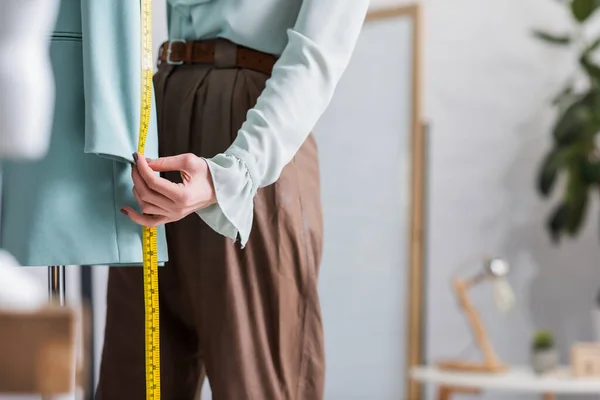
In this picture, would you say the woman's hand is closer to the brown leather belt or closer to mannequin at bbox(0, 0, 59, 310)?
the brown leather belt

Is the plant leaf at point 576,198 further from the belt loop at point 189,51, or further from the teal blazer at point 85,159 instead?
the teal blazer at point 85,159

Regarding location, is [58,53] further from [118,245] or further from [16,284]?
[16,284]

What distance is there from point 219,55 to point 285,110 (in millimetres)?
188

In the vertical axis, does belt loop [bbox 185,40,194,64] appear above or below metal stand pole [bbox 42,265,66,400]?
above

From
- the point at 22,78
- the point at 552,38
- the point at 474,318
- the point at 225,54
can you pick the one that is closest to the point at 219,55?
the point at 225,54

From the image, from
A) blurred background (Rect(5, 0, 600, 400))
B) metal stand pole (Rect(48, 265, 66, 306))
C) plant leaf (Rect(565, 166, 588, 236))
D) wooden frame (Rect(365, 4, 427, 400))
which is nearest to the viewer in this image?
metal stand pole (Rect(48, 265, 66, 306))

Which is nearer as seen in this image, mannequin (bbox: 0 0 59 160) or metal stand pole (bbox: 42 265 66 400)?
mannequin (bbox: 0 0 59 160)

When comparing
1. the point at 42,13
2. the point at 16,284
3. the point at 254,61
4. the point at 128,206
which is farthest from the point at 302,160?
the point at 16,284

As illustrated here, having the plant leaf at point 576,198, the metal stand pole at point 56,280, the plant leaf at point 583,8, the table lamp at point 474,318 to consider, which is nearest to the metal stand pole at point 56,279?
the metal stand pole at point 56,280

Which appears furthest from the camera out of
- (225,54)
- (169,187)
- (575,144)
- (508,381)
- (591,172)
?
(575,144)

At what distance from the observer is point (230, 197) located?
104 cm

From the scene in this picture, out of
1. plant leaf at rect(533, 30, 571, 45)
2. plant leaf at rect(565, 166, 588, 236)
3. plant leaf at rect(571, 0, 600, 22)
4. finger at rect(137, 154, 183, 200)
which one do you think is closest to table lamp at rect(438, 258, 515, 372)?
plant leaf at rect(565, 166, 588, 236)

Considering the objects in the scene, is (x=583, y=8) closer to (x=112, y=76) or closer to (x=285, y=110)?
(x=285, y=110)

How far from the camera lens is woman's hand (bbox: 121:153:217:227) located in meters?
0.98
